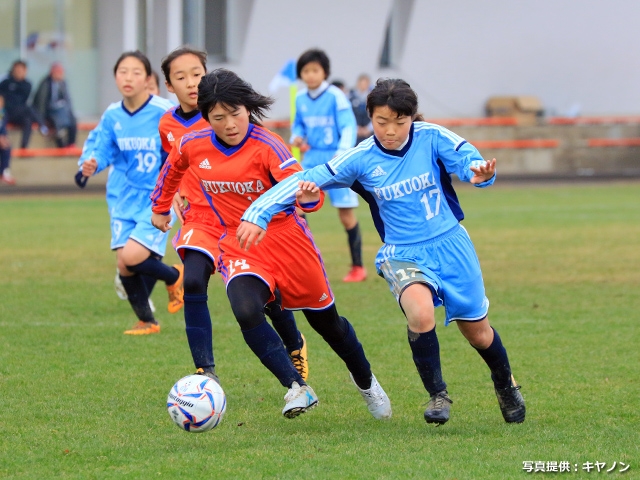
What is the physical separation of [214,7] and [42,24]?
4.59m

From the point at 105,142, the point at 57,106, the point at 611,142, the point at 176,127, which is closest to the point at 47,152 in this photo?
the point at 57,106

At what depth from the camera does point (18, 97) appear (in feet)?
72.1

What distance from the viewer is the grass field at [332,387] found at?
4.40 meters

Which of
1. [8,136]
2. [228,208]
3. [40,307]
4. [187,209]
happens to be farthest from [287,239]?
[8,136]

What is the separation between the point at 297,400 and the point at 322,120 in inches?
242

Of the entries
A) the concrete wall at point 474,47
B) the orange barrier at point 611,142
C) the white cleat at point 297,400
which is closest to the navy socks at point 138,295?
the white cleat at point 297,400

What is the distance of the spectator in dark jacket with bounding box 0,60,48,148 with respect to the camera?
21859 millimetres

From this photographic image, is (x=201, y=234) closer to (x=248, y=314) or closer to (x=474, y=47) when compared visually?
(x=248, y=314)

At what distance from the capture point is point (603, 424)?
5.03 m

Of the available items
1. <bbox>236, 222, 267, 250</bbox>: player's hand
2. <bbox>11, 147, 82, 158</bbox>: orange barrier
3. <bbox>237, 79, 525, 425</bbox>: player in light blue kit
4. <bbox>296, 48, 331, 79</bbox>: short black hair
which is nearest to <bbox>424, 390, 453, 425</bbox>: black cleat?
<bbox>237, 79, 525, 425</bbox>: player in light blue kit

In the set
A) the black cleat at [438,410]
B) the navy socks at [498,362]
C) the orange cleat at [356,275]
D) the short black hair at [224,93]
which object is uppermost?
the short black hair at [224,93]

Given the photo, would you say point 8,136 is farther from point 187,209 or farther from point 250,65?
point 187,209

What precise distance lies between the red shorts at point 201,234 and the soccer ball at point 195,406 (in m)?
0.84

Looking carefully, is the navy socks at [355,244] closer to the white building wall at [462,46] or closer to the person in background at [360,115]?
the person in background at [360,115]
